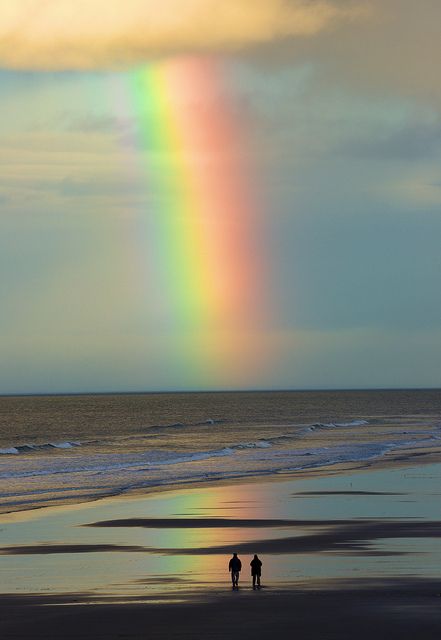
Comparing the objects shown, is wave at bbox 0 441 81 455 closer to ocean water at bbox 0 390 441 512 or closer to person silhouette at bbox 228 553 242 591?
ocean water at bbox 0 390 441 512

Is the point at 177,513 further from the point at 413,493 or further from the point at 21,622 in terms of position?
the point at 21,622

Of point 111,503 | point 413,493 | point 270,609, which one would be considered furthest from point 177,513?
point 270,609

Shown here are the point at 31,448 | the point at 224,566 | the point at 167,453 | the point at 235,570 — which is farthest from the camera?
the point at 31,448

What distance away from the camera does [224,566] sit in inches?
1232

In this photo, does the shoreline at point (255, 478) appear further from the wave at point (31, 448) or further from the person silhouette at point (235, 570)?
the wave at point (31, 448)

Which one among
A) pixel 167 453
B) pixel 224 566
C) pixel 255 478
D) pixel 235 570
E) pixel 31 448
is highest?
pixel 31 448

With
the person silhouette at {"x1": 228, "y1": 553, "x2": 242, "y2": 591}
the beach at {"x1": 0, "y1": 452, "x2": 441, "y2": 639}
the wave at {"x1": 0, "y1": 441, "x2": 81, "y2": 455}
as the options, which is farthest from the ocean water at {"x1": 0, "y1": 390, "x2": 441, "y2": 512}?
the person silhouette at {"x1": 228, "y1": 553, "x2": 242, "y2": 591}

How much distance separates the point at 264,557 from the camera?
109 feet

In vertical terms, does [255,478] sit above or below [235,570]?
above

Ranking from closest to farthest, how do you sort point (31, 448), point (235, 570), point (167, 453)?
point (235, 570), point (167, 453), point (31, 448)

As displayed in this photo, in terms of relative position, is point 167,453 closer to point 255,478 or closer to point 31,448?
point 31,448

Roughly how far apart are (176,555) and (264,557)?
2736 millimetres

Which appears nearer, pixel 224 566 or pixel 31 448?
pixel 224 566

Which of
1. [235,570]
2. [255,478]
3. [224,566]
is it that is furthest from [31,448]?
[235,570]
